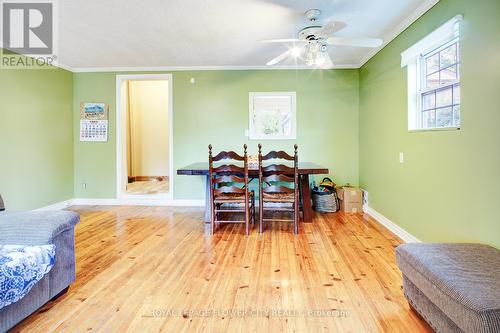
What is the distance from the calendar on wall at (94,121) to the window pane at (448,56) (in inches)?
198

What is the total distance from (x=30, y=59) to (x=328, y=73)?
15.3 feet

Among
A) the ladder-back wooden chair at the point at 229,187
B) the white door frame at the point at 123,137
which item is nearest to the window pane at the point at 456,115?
the ladder-back wooden chair at the point at 229,187

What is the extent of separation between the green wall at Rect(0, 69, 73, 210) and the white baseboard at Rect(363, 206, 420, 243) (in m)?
5.05

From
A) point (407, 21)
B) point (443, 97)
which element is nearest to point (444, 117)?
point (443, 97)

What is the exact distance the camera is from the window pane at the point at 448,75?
8.20 ft

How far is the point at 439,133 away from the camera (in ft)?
8.45

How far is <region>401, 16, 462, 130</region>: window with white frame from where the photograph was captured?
2.46 metres

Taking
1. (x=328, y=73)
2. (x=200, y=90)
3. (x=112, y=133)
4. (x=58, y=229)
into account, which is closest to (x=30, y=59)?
(x=112, y=133)

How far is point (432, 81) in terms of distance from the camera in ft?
9.37

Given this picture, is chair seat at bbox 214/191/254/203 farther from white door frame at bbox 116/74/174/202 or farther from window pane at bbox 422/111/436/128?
window pane at bbox 422/111/436/128

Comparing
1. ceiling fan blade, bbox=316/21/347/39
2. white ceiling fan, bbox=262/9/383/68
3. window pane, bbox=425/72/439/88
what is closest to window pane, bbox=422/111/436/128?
window pane, bbox=425/72/439/88

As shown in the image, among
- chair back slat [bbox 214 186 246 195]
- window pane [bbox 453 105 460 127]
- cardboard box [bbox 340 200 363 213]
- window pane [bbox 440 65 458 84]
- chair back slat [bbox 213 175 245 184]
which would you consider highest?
window pane [bbox 440 65 458 84]

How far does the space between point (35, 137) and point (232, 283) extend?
3.90m

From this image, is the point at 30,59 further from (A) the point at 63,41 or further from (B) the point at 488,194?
(B) the point at 488,194
